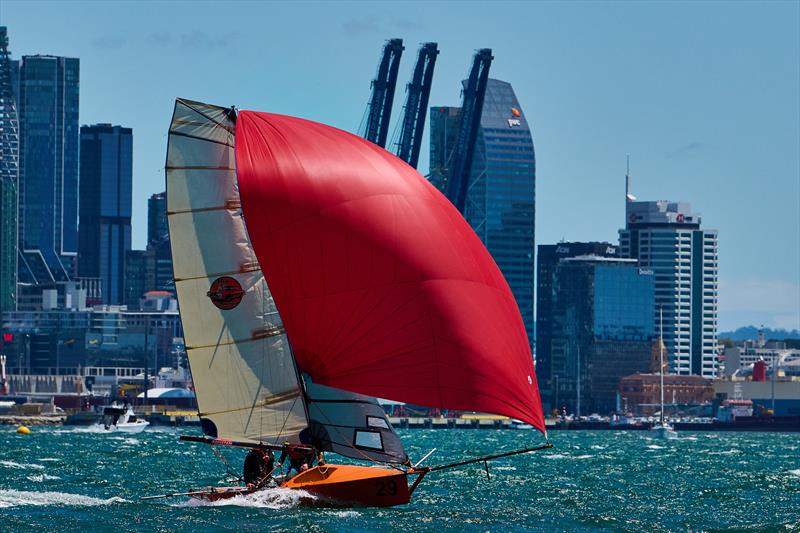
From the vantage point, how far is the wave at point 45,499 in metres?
36.7

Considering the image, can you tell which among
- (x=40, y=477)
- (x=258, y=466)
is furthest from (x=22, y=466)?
(x=258, y=466)

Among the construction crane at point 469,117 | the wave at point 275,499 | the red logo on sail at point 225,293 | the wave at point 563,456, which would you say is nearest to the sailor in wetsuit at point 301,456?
the wave at point 275,499

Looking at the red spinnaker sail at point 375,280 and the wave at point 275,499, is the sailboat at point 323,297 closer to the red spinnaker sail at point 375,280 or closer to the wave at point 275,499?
the red spinnaker sail at point 375,280

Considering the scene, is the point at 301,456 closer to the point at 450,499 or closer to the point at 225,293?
the point at 225,293

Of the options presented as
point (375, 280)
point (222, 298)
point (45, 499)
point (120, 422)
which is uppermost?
point (375, 280)

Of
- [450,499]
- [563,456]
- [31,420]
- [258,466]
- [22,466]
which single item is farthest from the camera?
[31,420]

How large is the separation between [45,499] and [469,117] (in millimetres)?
125204

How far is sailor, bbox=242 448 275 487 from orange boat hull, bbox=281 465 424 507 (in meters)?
0.62

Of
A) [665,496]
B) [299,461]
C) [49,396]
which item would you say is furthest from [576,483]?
[49,396]

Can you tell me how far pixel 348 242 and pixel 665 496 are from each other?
15884 mm

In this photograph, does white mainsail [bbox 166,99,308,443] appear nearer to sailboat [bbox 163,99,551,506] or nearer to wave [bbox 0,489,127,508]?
sailboat [bbox 163,99,551,506]

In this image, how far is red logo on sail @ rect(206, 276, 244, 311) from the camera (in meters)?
33.1

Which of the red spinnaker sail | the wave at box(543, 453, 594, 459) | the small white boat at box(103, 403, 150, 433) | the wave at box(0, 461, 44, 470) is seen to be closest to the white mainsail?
the red spinnaker sail

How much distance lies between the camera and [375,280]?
1277 inches
